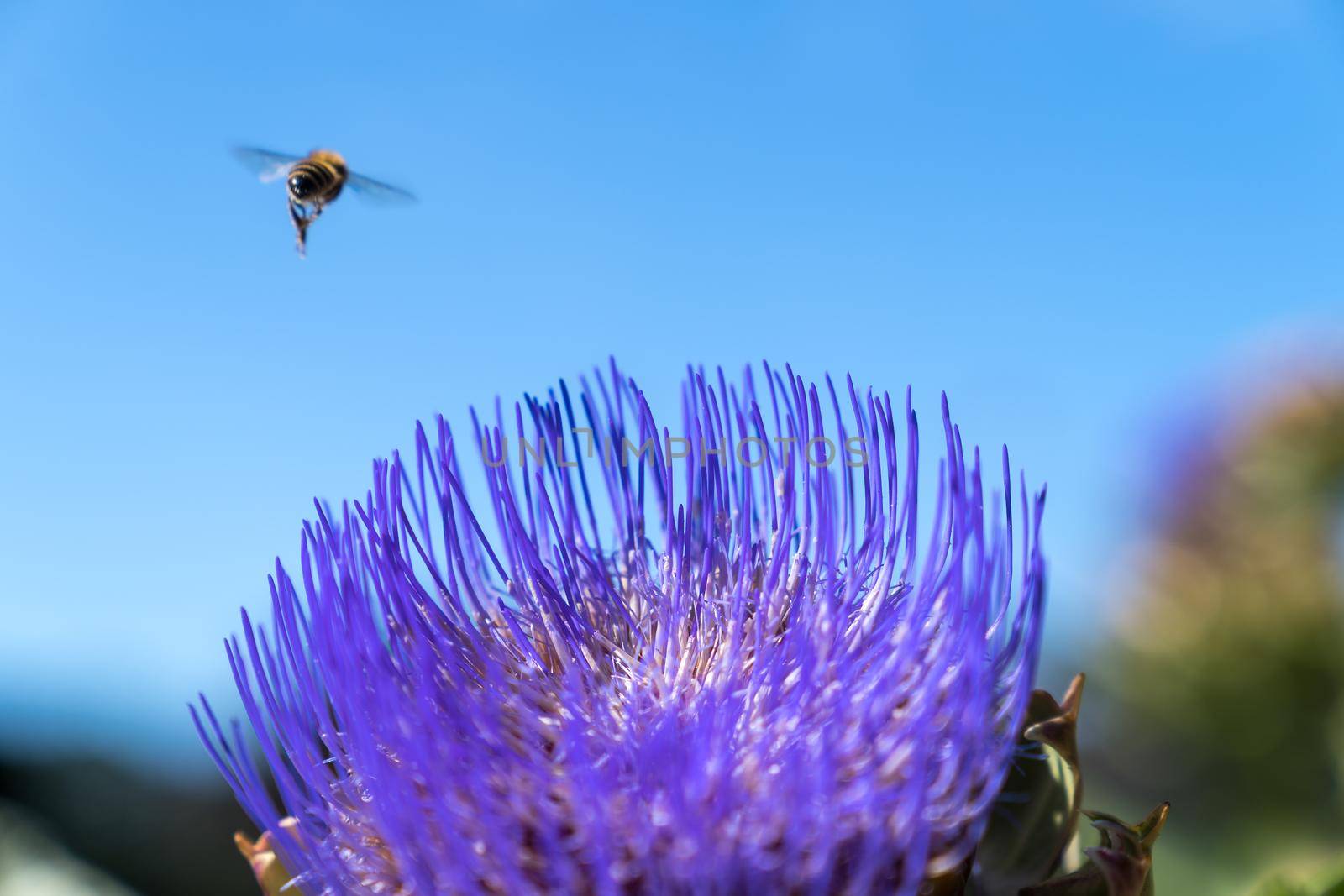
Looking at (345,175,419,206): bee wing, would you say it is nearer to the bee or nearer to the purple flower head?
the bee

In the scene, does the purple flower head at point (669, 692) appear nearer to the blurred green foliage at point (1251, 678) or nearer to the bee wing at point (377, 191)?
the bee wing at point (377, 191)

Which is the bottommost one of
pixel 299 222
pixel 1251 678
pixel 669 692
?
pixel 1251 678

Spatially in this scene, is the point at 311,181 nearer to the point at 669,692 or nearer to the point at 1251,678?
the point at 669,692

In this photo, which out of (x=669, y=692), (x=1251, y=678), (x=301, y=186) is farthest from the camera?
(x=1251, y=678)

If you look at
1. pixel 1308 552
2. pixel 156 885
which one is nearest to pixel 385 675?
pixel 156 885

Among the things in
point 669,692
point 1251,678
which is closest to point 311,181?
point 669,692

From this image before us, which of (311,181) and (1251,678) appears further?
(1251,678)

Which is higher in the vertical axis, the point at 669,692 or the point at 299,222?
the point at 299,222
